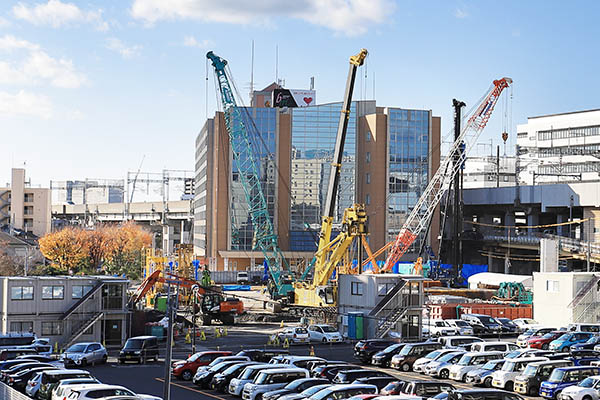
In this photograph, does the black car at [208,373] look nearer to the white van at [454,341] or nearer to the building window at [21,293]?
the white van at [454,341]

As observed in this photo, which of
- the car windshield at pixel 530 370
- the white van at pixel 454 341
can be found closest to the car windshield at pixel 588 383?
the car windshield at pixel 530 370

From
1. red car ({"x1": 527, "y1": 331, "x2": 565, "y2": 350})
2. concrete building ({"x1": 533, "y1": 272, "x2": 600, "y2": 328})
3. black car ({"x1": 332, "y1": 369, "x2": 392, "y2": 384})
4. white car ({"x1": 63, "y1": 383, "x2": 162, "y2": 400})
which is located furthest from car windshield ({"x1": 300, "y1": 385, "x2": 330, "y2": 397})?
concrete building ({"x1": 533, "y1": 272, "x2": 600, "y2": 328})

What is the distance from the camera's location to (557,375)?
31328mm

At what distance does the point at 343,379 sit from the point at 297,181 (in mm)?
83582

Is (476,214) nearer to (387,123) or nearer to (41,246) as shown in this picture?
(387,123)

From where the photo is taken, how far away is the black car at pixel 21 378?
30.9 m

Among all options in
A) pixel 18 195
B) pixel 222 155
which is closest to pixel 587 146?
pixel 222 155

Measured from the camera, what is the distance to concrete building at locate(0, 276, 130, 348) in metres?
46.0

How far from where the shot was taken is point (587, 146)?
125m

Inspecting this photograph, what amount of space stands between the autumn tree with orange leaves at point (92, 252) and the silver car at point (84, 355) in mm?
49156

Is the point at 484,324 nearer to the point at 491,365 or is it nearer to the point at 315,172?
the point at 491,365

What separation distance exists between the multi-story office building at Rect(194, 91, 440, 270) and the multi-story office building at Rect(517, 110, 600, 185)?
18.8m

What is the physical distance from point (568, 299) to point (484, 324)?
19.4ft

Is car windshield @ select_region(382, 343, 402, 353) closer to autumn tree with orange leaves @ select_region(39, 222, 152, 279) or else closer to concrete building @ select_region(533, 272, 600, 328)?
concrete building @ select_region(533, 272, 600, 328)
